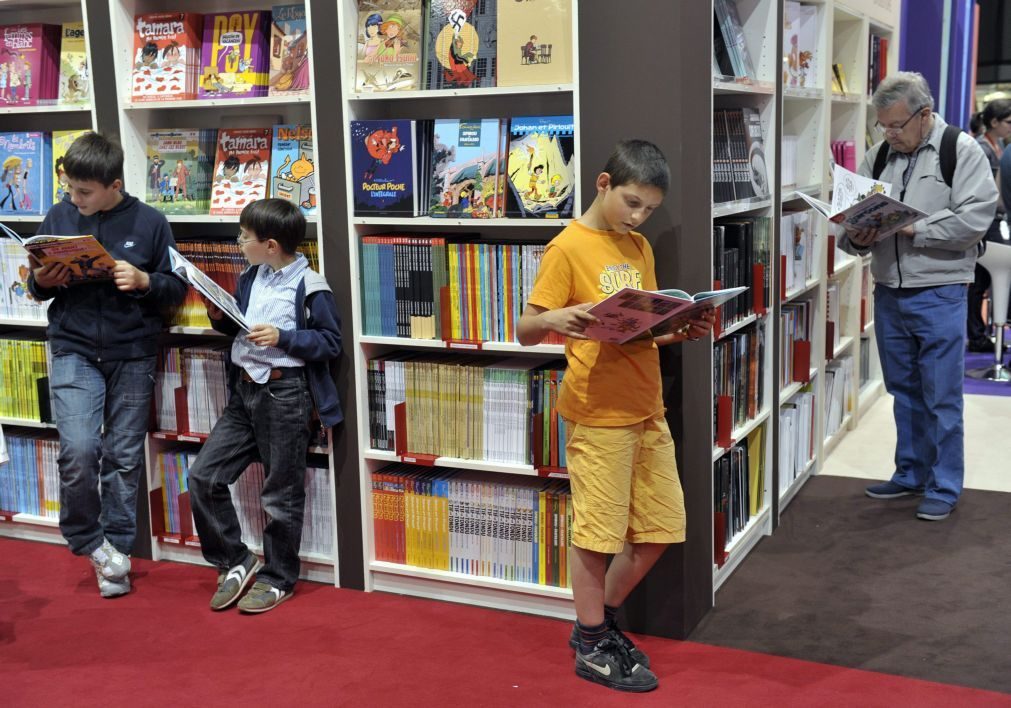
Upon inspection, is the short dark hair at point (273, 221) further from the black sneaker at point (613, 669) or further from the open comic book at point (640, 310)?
the black sneaker at point (613, 669)

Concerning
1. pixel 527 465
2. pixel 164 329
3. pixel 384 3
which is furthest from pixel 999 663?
pixel 164 329

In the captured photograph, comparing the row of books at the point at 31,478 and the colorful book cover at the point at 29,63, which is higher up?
the colorful book cover at the point at 29,63

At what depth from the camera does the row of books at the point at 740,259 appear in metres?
3.72

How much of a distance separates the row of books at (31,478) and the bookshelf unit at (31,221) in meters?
0.03

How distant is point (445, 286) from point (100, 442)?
56.7 inches

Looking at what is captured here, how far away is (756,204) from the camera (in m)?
4.03

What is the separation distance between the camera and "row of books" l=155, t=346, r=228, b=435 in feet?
13.6

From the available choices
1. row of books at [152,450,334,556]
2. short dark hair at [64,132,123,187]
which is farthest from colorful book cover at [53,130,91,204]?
row of books at [152,450,334,556]

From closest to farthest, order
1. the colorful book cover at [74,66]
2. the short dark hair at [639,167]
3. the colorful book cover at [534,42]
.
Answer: the short dark hair at [639,167], the colorful book cover at [534,42], the colorful book cover at [74,66]

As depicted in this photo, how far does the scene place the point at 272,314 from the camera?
12.2 feet

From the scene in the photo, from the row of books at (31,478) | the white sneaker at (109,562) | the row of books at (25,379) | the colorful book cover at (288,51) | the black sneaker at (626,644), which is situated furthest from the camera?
the row of books at (31,478)

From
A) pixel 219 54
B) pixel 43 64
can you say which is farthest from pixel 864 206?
pixel 43 64

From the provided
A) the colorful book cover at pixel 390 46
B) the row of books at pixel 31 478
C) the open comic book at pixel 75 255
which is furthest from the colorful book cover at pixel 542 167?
the row of books at pixel 31 478

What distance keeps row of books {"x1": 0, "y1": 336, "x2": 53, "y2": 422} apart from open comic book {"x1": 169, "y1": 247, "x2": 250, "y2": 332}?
3.78 ft
